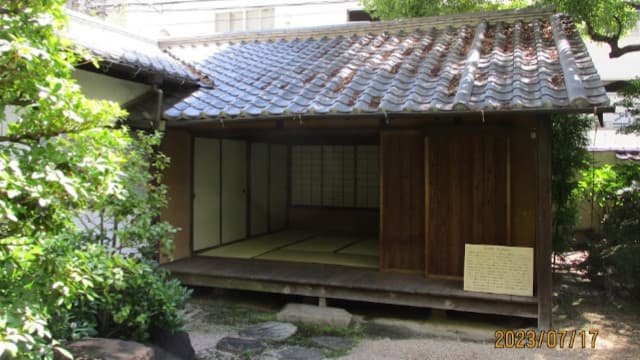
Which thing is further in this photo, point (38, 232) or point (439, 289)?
point (439, 289)

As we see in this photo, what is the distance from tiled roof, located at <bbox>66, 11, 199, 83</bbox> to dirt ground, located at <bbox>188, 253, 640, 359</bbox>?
9.85 feet

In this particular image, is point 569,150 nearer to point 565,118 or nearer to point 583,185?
point 565,118

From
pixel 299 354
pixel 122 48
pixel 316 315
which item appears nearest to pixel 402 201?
pixel 316 315

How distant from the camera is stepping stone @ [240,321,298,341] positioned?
17.9 ft

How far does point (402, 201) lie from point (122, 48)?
414cm

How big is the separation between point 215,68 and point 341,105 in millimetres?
3465

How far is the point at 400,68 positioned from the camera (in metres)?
6.82

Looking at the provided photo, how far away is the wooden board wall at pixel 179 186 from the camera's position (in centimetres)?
722

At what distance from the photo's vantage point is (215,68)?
8391 millimetres

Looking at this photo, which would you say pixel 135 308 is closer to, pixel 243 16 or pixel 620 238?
pixel 620 238

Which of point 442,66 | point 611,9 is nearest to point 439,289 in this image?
point 442,66
